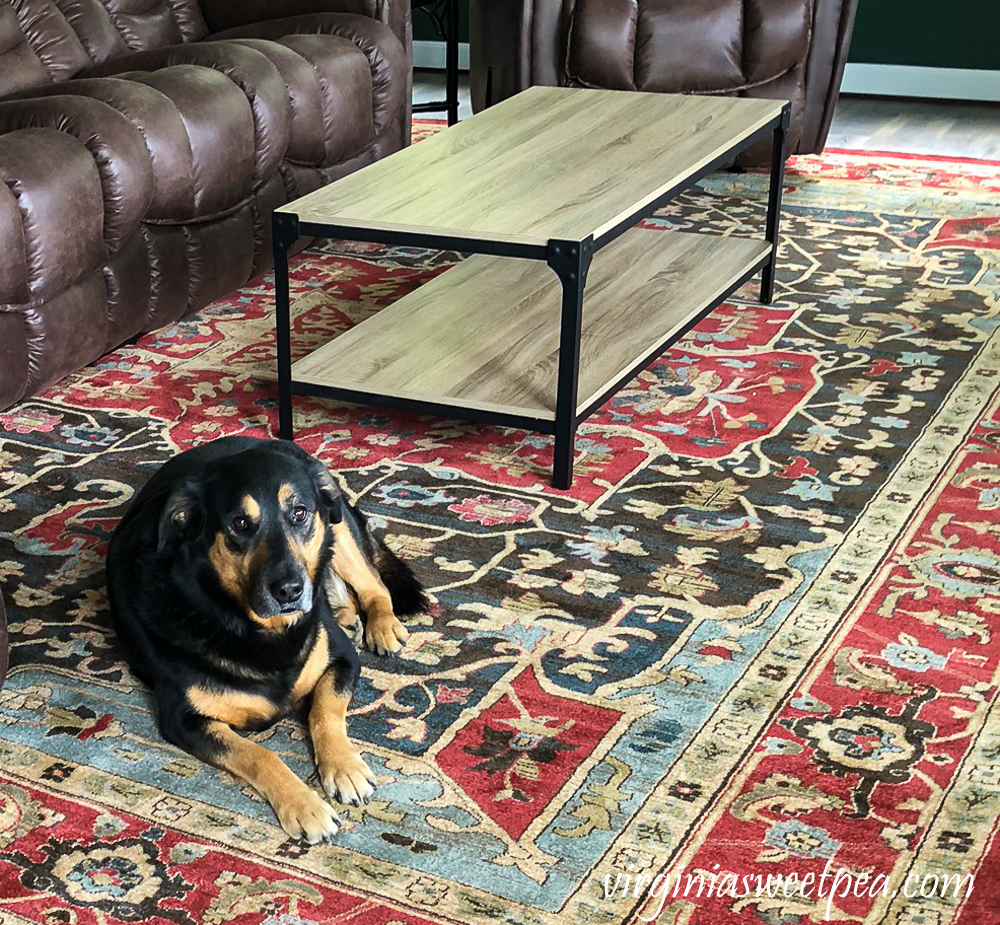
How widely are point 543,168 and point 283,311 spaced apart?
639 millimetres

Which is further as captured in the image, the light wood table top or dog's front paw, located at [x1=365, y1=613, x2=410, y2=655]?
the light wood table top

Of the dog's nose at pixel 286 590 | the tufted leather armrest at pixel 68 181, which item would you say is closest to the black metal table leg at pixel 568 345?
the dog's nose at pixel 286 590

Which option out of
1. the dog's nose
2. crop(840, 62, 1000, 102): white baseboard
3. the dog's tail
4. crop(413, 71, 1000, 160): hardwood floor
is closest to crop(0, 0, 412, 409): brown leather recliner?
the dog's tail

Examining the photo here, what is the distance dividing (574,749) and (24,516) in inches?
47.3

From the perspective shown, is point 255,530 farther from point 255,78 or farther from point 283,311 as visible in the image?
point 255,78

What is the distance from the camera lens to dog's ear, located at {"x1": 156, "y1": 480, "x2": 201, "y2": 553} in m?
1.85

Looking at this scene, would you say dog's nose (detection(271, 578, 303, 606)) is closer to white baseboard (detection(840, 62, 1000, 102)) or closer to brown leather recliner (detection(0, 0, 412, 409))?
brown leather recliner (detection(0, 0, 412, 409))

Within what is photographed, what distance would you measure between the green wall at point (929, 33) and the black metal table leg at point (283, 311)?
384 centimetres

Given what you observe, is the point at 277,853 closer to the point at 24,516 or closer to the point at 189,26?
the point at 24,516

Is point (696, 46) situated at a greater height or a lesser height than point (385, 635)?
greater

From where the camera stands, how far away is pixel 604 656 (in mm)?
2146

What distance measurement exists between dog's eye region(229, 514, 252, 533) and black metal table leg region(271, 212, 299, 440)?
99 cm

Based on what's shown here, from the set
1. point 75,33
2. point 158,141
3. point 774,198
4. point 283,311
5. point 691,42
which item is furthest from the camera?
point 691,42

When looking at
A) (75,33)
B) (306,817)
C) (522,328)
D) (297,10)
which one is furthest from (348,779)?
(297,10)
